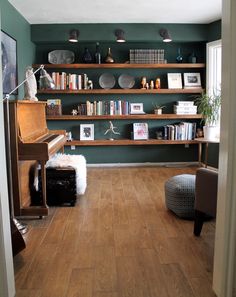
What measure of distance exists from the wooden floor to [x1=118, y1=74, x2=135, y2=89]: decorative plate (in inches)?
100

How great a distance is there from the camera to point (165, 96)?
19.6ft

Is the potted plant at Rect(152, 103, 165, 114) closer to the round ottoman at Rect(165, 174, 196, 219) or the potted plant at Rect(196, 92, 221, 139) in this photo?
the potted plant at Rect(196, 92, 221, 139)

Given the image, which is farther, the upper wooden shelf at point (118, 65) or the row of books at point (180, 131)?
the row of books at point (180, 131)

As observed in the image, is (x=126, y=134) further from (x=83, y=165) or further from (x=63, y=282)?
(x=63, y=282)

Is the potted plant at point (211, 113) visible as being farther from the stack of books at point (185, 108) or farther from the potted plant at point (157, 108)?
the potted plant at point (157, 108)

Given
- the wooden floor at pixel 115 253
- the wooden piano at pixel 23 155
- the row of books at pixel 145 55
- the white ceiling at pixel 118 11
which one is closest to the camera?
the wooden floor at pixel 115 253

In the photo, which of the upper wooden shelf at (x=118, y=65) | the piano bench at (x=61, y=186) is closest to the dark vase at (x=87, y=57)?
the upper wooden shelf at (x=118, y=65)

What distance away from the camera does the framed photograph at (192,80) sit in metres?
5.82

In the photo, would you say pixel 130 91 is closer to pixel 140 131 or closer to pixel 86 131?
pixel 140 131

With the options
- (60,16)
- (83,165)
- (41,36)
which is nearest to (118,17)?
(60,16)

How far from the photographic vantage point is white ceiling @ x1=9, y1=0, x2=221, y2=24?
14.2 feet

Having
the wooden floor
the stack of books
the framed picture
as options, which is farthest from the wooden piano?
the stack of books

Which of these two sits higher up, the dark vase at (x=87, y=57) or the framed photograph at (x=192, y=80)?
the dark vase at (x=87, y=57)

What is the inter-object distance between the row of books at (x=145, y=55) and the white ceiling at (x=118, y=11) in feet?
1.64
